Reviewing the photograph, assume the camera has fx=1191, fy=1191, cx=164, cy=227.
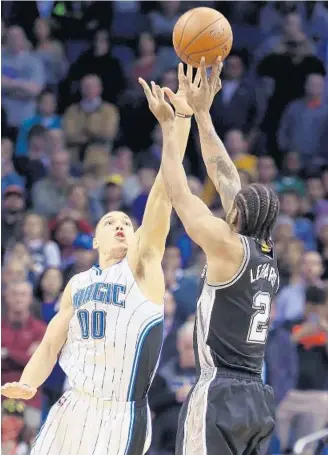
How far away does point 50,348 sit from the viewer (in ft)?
21.5

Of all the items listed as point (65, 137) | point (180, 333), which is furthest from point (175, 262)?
point (65, 137)

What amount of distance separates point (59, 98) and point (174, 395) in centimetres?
535

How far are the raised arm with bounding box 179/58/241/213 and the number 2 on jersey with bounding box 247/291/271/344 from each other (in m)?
0.54

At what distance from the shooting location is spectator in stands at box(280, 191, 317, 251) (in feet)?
40.4

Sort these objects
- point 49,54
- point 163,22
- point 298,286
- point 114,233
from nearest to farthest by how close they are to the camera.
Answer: point 114,233 < point 298,286 < point 49,54 < point 163,22

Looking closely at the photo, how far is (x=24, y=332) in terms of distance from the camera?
32.3 ft

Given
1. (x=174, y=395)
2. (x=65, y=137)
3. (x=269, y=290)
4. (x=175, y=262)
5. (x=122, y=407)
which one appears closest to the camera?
(x=269, y=290)

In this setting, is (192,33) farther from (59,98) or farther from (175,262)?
(59,98)

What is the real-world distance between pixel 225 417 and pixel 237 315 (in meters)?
0.48

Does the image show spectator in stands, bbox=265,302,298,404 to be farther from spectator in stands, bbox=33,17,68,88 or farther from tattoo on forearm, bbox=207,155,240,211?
spectator in stands, bbox=33,17,68,88

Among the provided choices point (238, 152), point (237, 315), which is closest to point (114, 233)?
point (237, 315)

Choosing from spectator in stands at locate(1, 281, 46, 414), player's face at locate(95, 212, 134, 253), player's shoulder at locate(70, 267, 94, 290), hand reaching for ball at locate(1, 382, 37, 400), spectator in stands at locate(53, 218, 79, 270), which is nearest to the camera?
hand reaching for ball at locate(1, 382, 37, 400)

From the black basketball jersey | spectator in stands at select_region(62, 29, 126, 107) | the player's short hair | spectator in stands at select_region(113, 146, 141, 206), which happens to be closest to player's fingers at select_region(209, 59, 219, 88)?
the player's short hair

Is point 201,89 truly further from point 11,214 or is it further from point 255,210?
point 11,214
